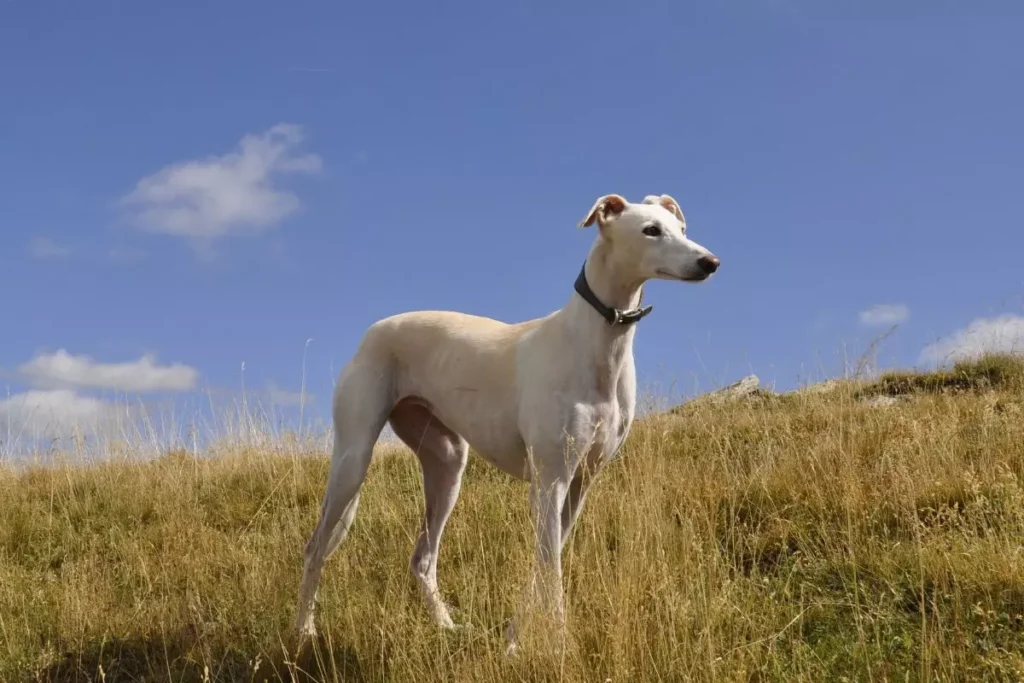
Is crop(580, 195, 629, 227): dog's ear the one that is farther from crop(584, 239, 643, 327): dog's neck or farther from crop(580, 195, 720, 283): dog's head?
crop(584, 239, 643, 327): dog's neck

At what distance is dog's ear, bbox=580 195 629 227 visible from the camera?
3.66 meters

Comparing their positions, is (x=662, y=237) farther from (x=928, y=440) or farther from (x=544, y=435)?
(x=928, y=440)

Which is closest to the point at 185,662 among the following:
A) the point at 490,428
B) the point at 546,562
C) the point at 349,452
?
the point at 349,452

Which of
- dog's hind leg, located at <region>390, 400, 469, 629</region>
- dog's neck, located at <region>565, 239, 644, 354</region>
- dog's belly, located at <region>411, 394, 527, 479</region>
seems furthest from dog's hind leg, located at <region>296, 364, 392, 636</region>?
dog's neck, located at <region>565, 239, 644, 354</region>

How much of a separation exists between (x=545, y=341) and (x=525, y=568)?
3.82 ft

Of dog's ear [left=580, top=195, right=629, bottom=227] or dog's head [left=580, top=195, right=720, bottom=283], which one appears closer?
dog's head [left=580, top=195, right=720, bottom=283]

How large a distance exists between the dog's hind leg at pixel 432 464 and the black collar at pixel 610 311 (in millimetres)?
1450

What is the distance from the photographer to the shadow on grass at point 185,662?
3.95 meters

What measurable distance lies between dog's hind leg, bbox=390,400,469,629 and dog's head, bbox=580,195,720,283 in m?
1.73

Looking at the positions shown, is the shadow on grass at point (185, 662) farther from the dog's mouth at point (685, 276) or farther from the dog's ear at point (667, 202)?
the dog's ear at point (667, 202)

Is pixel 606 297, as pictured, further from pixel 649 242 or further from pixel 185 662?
pixel 185 662

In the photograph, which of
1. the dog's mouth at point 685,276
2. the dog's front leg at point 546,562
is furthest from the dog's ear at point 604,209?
the dog's front leg at point 546,562

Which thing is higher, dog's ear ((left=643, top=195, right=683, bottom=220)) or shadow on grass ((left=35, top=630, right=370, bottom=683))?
dog's ear ((left=643, top=195, right=683, bottom=220))

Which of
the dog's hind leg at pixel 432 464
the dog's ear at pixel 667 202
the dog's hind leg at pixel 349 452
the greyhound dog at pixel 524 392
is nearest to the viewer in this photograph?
the greyhound dog at pixel 524 392
